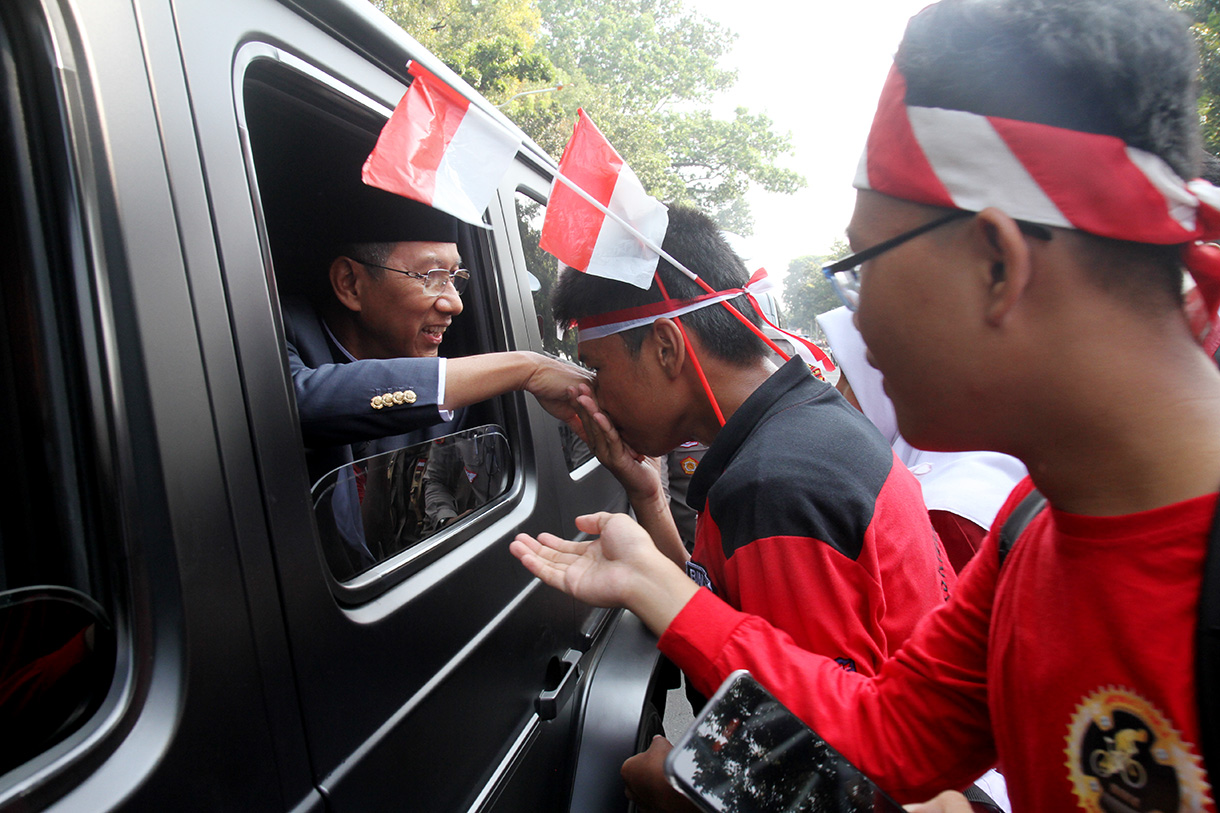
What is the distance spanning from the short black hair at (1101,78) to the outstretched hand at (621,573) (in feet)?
2.36

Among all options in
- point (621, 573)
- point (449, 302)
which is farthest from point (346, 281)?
point (621, 573)

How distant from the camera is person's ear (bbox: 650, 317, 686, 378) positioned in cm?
171

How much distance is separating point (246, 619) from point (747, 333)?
1.26m

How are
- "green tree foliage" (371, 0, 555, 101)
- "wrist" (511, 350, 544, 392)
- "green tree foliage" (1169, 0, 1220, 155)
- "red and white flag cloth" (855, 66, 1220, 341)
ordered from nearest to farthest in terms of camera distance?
"red and white flag cloth" (855, 66, 1220, 341)
"wrist" (511, 350, 544, 392)
"green tree foliage" (1169, 0, 1220, 155)
"green tree foliage" (371, 0, 555, 101)

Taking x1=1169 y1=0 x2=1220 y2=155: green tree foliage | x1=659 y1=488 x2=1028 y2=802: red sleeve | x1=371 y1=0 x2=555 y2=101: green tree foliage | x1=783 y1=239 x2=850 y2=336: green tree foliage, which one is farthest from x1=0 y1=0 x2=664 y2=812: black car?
x1=783 y1=239 x2=850 y2=336: green tree foliage

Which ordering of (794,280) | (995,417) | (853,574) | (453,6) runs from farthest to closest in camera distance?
(794,280), (453,6), (853,574), (995,417)

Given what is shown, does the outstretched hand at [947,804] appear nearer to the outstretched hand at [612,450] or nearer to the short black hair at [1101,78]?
the short black hair at [1101,78]

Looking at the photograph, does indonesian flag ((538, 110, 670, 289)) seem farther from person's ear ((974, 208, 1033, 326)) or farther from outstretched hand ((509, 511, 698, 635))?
person's ear ((974, 208, 1033, 326))

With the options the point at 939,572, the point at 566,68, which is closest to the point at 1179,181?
the point at 939,572

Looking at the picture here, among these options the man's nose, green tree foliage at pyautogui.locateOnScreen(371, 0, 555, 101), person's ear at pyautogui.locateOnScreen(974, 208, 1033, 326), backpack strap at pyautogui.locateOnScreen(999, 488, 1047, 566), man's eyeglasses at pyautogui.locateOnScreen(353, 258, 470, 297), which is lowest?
backpack strap at pyautogui.locateOnScreen(999, 488, 1047, 566)

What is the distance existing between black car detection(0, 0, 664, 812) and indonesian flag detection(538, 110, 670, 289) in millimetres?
494

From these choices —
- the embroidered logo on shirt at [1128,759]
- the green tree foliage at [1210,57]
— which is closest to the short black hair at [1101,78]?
the embroidered logo on shirt at [1128,759]

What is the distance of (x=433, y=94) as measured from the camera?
4.30ft

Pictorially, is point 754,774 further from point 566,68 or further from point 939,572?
point 566,68
